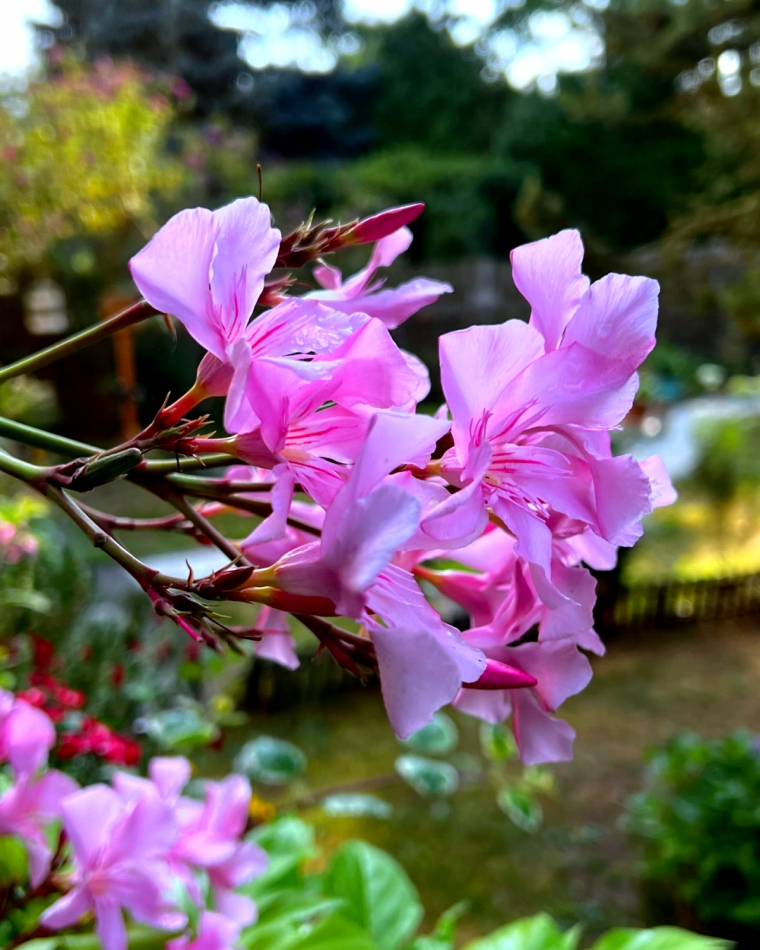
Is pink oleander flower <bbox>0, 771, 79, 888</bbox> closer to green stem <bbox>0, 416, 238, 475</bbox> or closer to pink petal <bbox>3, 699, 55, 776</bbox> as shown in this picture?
pink petal <bbox>3, 699, 55, 776</bbox>

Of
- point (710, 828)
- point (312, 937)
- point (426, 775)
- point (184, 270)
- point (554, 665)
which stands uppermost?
point (184, 270)

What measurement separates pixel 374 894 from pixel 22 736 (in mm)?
996

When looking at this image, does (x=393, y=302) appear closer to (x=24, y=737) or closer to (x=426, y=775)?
(x=24, y=737)

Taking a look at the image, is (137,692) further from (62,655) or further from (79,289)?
(79,289)

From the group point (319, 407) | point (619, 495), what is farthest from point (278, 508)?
point (619, 495)

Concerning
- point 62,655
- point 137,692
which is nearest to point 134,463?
point 137,692

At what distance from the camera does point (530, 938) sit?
51.9 inches

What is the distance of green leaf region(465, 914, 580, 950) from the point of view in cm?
129

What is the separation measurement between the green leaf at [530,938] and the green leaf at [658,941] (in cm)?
6

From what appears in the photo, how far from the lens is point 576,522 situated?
406 millimetres

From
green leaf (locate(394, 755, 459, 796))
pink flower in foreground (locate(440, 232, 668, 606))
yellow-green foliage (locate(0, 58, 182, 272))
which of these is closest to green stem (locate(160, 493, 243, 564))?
pink flower in foreground (locate(440, 232, 668, 606))

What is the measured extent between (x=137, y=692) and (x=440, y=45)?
49.7 ft

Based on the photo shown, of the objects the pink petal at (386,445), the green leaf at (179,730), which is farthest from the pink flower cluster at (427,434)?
the green leaf at (179,730)

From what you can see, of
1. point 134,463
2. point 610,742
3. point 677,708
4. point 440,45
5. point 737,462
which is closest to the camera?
point 134,463
